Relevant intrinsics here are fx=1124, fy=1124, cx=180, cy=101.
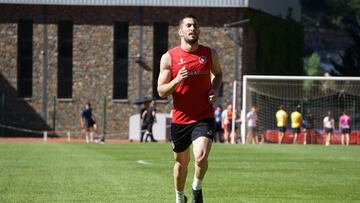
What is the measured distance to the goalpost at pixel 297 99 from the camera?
51.6m

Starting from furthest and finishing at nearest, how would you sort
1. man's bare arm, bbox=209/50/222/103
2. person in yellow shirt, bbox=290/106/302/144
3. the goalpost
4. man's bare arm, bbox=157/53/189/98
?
1. the goalpost
2. person in yellow shirt, bbox=290/106/302/144
3. man's bare arm, bbox=209/50/222/103
4. man's bare arm, bbox=157/53/189/98

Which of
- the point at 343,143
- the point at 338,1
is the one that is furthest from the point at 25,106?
the point at 338,1

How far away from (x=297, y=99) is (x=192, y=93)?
39774mm

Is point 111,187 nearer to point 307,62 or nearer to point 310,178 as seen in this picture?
point 310,178

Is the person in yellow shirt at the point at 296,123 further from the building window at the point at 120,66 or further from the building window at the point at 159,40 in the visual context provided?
the building window at the point at 120,66

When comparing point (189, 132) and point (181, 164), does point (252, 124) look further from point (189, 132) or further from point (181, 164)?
point (189, 132)

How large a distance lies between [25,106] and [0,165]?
36365mm

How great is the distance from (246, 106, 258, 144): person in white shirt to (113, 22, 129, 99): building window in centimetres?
1331

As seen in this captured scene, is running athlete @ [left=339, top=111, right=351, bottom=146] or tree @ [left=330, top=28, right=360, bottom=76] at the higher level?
tree @ [left=330, top=28, right=360, bottom=76]

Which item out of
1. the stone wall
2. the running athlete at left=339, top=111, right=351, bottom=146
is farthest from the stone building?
the running athlete at left=339, top=111, right=351, bottom=146

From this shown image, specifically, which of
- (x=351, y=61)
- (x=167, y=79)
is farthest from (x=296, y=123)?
(x=167, y=79)

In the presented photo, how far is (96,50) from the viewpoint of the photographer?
197ft

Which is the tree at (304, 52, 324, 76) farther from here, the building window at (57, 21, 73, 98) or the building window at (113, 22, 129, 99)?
the building window at (57, 21, 73, 98)

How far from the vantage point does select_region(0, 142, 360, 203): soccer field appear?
16266 mm
